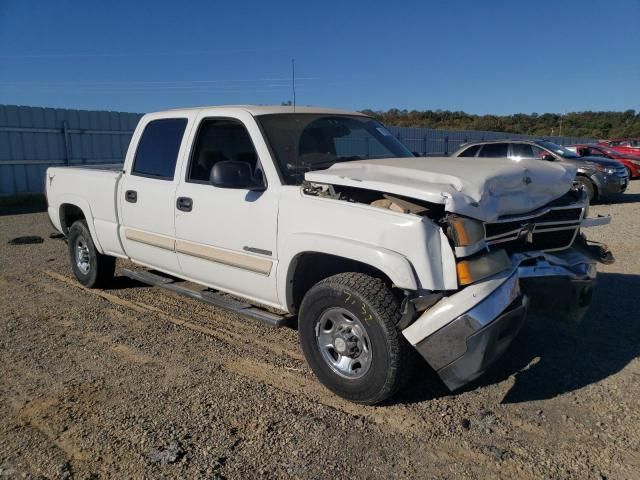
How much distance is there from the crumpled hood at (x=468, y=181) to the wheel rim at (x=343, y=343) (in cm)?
88

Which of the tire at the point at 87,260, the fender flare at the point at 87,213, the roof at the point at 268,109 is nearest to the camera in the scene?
the roof at the point at 268,109

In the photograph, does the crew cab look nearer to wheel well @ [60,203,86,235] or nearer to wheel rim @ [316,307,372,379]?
wheel well @ [60,203,86,235]

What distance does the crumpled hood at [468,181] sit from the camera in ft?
10.5

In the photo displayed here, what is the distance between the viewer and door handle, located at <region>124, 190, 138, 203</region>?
5.23 m

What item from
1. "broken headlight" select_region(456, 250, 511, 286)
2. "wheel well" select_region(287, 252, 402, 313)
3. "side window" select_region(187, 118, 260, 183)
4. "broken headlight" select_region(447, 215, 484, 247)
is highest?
"side window" select_region(187, 118, 260, 183)

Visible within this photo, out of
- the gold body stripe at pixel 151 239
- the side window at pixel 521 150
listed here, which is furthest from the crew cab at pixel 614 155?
the gold body stripe at pixel 151 239

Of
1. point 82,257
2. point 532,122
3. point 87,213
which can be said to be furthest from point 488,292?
point 532,122

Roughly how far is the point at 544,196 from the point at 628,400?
1459mm

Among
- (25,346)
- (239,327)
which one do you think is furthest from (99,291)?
(239,327)

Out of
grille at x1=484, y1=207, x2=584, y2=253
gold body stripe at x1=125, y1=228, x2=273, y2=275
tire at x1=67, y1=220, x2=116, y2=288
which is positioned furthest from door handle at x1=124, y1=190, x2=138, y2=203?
grille at x1=484, y1=207, x2=584, y2=253

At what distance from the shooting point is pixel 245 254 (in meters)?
4.19

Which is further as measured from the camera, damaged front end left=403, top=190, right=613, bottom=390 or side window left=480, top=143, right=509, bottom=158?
side window left=480, top=143, right=509, bottom=158

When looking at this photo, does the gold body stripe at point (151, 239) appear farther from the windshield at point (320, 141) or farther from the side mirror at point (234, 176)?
the windshield at point (320, 141)

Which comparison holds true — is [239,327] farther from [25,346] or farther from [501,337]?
[501,337]
